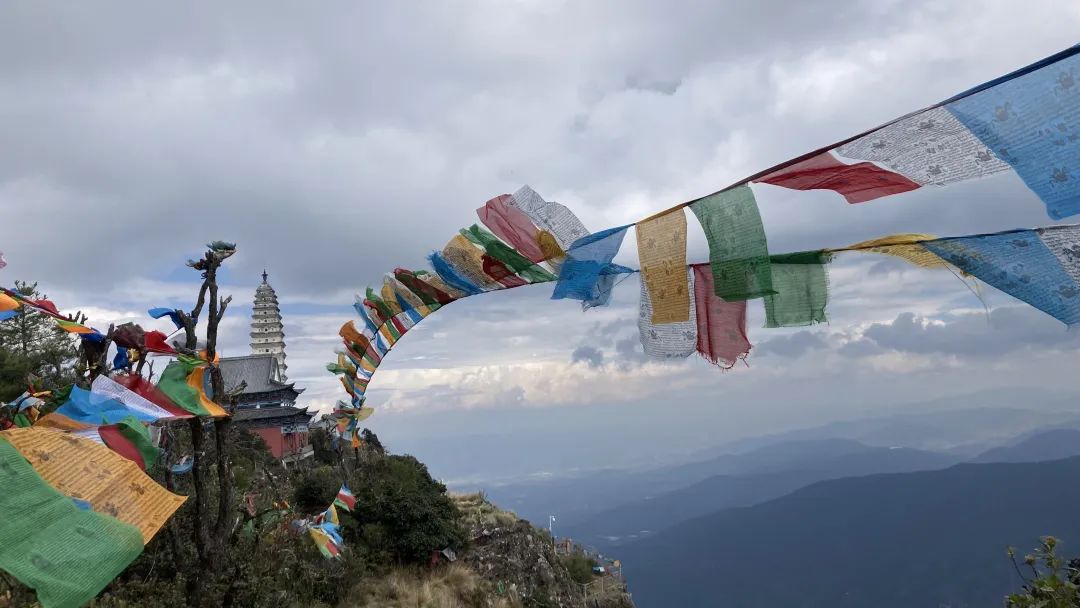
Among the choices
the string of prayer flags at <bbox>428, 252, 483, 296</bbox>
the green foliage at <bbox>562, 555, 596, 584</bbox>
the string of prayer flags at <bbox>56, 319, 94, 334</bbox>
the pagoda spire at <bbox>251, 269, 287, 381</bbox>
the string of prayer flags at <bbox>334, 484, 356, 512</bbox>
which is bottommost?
the green foliage at <bbox>562, 555, 596, 584</bbox>

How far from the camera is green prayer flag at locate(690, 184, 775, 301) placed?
195 inches

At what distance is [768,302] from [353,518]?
1245 centimetres

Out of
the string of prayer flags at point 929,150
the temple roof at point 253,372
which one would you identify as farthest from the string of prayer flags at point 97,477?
the temple roof at point 253,372

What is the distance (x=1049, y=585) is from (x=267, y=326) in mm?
63908

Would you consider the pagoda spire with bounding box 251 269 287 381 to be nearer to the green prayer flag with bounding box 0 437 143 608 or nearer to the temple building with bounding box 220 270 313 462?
the temple building with bounding box 220 270 313 462

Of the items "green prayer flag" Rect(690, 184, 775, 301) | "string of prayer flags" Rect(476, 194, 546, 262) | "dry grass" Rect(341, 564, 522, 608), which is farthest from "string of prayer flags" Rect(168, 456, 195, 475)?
"green prayer flag" Rect(690, 184, 775, 301)


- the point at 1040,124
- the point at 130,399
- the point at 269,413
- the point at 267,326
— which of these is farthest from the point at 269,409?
the point at 1040,124

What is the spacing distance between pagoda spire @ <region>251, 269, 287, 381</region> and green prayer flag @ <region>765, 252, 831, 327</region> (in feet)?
199

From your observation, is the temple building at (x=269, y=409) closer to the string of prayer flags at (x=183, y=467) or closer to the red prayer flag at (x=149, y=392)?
the string of prayer flags at (x=183, y=467)

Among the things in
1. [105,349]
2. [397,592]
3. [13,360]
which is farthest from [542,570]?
[13,360]

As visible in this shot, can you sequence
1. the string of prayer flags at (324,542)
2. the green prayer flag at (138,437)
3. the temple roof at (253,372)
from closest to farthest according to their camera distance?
1. the green prayer flag at (138,437)
2. the string of prayer flags at (324,542)
3. the temple roof at (253,372)

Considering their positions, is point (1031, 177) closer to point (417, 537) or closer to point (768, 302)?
point (768, 302)

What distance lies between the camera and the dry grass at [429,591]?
11.6 metres

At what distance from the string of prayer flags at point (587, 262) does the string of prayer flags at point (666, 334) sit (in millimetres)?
532
